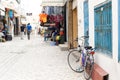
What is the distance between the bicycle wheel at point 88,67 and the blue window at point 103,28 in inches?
16.7

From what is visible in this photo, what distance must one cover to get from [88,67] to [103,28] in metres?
1.52

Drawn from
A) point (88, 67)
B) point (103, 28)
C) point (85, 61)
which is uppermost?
point (103, 28)

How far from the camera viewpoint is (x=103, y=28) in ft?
28.7

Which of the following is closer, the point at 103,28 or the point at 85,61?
the point at 103,28

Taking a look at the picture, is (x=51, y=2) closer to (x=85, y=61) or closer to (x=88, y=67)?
(x=85, y=61)

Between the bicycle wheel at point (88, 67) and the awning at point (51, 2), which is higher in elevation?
the awning at point (51, 2)

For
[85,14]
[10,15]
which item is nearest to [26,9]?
[10,15]

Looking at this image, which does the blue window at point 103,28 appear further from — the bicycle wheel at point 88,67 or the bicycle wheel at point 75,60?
the bicycle wheel at point 75,60

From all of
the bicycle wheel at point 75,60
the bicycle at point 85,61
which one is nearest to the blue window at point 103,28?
the bicycle at point 85,61

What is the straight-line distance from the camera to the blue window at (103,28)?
797 centimetres

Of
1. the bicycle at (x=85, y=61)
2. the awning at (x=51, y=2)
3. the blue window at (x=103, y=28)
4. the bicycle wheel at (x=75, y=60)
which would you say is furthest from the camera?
the awning at (x=51, y=2)

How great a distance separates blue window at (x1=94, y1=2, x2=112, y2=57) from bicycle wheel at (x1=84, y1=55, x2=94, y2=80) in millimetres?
425

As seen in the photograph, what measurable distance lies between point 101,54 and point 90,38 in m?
2.01

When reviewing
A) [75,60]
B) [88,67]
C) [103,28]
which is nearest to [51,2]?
[75,60]
